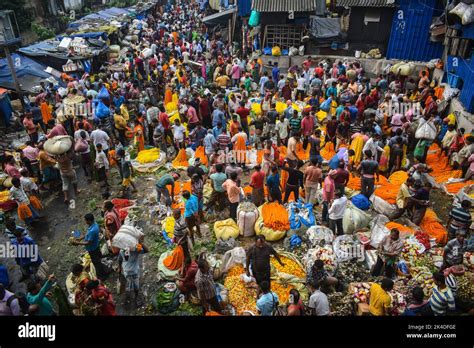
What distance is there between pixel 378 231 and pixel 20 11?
22813 millimetres

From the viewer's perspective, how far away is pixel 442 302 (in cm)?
501

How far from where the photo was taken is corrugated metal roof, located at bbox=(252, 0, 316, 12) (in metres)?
19.0

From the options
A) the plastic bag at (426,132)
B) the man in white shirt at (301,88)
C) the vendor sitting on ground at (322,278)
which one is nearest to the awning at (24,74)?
the man in white shirt at (301,88)

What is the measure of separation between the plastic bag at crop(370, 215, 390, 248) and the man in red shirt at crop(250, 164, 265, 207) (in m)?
2.54

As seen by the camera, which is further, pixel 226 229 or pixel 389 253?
pixel 226 229

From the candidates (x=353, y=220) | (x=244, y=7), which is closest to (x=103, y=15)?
(x=244, y=7)

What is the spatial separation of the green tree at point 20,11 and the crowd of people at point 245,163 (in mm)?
8238

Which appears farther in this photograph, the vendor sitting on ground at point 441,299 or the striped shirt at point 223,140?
the striped shirt at point 223,140

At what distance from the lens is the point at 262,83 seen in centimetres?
1533

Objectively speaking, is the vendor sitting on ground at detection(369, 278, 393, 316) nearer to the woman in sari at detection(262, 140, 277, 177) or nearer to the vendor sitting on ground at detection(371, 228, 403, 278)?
the vendor sitting on ground at detection(371, 228, 403, 278)

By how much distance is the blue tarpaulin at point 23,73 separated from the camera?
15438 mm

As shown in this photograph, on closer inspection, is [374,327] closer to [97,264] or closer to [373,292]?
[373,292]

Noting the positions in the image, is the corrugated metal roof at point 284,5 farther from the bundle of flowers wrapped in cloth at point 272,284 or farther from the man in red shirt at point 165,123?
the bundle of flowers wrapped in cloth at point 272,284

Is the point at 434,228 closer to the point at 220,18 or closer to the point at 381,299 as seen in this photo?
the point at 381,299
